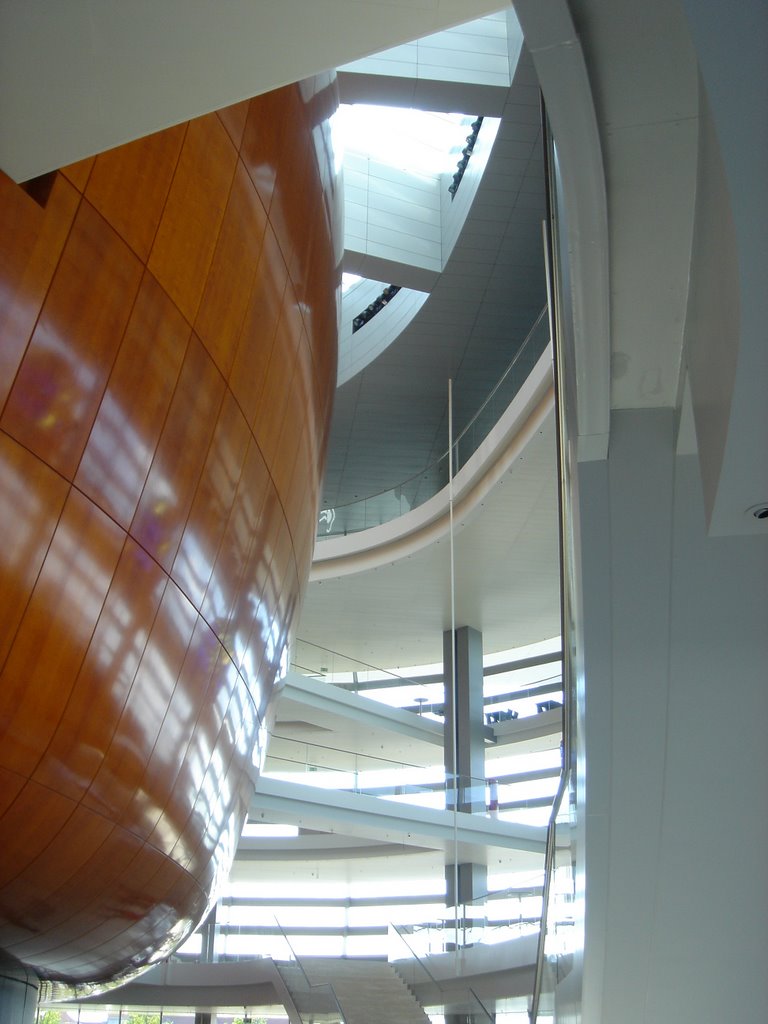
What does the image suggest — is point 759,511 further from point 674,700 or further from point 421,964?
point 421,964

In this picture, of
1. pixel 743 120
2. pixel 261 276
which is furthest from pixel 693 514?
pixel 261 276

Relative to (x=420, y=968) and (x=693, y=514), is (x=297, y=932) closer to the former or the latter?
(x=420, y=968)

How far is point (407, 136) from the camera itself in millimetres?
16703

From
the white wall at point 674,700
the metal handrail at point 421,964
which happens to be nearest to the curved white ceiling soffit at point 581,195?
the white wall at point 674,700

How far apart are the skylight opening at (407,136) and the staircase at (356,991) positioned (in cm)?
1346

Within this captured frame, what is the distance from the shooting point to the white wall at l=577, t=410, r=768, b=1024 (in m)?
3.77

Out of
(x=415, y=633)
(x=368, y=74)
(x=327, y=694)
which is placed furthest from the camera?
(x=415, y=633)

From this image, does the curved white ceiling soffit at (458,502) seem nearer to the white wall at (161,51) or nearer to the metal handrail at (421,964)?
the metal handrail at (421,964)

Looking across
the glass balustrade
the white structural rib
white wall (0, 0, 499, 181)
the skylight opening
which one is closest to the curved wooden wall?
white wall (0, 0, 499, 181)

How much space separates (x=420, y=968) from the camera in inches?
636

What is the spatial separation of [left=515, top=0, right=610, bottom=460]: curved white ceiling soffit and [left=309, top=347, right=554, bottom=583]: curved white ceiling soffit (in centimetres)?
880

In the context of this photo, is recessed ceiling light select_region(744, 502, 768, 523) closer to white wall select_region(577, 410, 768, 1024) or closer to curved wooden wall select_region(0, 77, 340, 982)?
white wall select_region(577, 410, 768, 1024)

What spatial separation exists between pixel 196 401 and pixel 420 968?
14.5 meters

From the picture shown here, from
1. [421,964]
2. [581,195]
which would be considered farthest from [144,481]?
[421,964]
